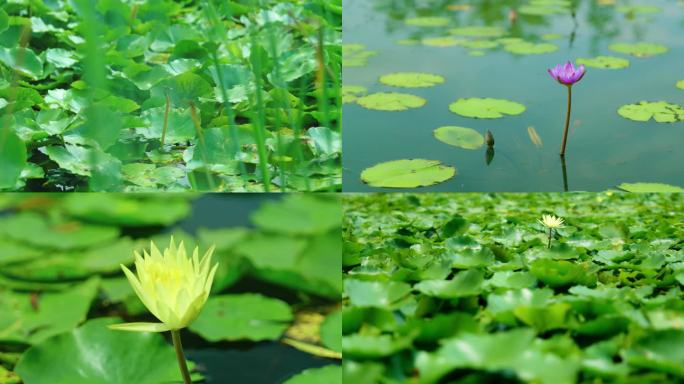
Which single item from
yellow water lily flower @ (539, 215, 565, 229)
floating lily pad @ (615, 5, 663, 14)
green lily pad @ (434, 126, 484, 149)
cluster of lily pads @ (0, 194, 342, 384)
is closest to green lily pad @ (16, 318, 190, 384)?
cluster of lily pads @ (0, 194, 342, 384)

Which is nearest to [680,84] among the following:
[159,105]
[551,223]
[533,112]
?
[533,112]

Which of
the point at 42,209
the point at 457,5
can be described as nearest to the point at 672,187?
the point at 42,209

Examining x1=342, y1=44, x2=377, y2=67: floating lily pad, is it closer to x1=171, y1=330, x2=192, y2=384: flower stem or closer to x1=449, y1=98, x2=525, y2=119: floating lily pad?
x1=449, y1=98, x2=525, y2=119: floating lily pad

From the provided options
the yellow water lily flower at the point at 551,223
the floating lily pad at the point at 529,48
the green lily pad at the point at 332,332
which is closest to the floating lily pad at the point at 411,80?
the floating lily pad at the point at 529,48

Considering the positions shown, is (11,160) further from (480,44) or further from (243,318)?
(480,44)

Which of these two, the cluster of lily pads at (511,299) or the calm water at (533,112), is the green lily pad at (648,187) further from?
the cluster of lily pads at (511,299)
